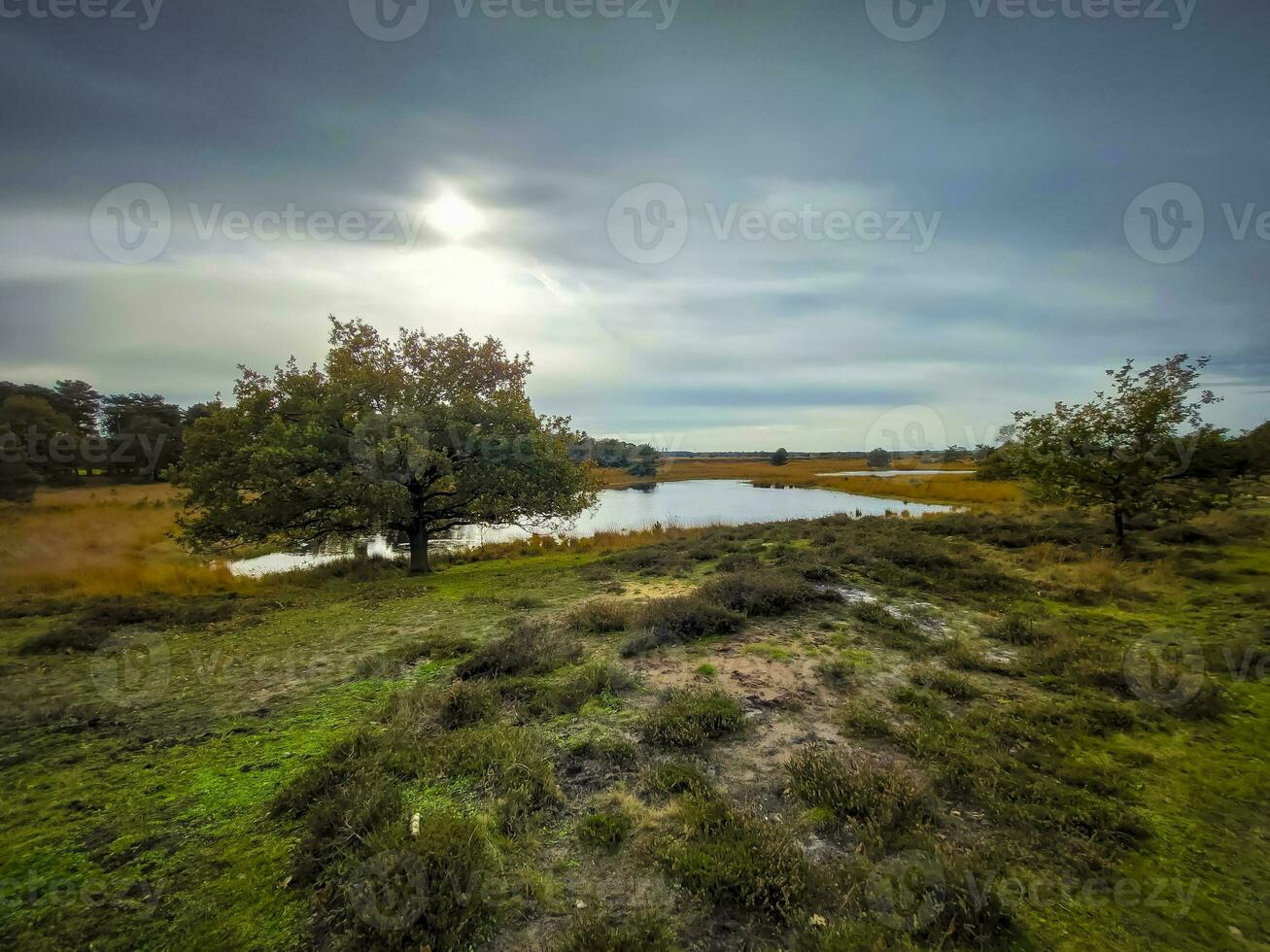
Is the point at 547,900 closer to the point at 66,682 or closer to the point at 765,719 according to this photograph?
the point at 765,719

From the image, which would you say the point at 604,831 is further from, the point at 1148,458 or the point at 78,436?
the point at 78,436

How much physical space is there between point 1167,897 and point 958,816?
120 centimetres

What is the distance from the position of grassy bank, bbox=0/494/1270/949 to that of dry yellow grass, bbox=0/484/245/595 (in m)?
6.30

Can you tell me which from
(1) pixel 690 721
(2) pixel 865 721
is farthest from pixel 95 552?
(2) pixel 865 721

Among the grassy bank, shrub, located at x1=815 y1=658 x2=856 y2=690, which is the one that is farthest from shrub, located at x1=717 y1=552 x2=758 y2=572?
shrub, located at x1=815 y1=658 x2=856 y2=690

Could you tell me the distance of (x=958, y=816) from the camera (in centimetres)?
404

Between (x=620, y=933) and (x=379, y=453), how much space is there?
14.3 metres

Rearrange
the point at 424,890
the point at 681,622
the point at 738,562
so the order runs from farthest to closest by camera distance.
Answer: the point at 738,562 < the point at 681,622 < the point at 424,890

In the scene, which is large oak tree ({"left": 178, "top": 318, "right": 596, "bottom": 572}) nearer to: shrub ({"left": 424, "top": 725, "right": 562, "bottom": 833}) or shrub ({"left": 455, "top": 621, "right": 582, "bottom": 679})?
shrub ({"left": 455, "top": 621, "right": 582, "bottom": 679})

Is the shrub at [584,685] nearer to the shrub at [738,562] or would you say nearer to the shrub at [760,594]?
the shrub at [760,594]

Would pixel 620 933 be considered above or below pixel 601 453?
below

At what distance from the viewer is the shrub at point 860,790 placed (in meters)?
3.95

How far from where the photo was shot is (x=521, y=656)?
24.7 ft

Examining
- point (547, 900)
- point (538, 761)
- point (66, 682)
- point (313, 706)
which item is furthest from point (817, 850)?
point (66, 682)
